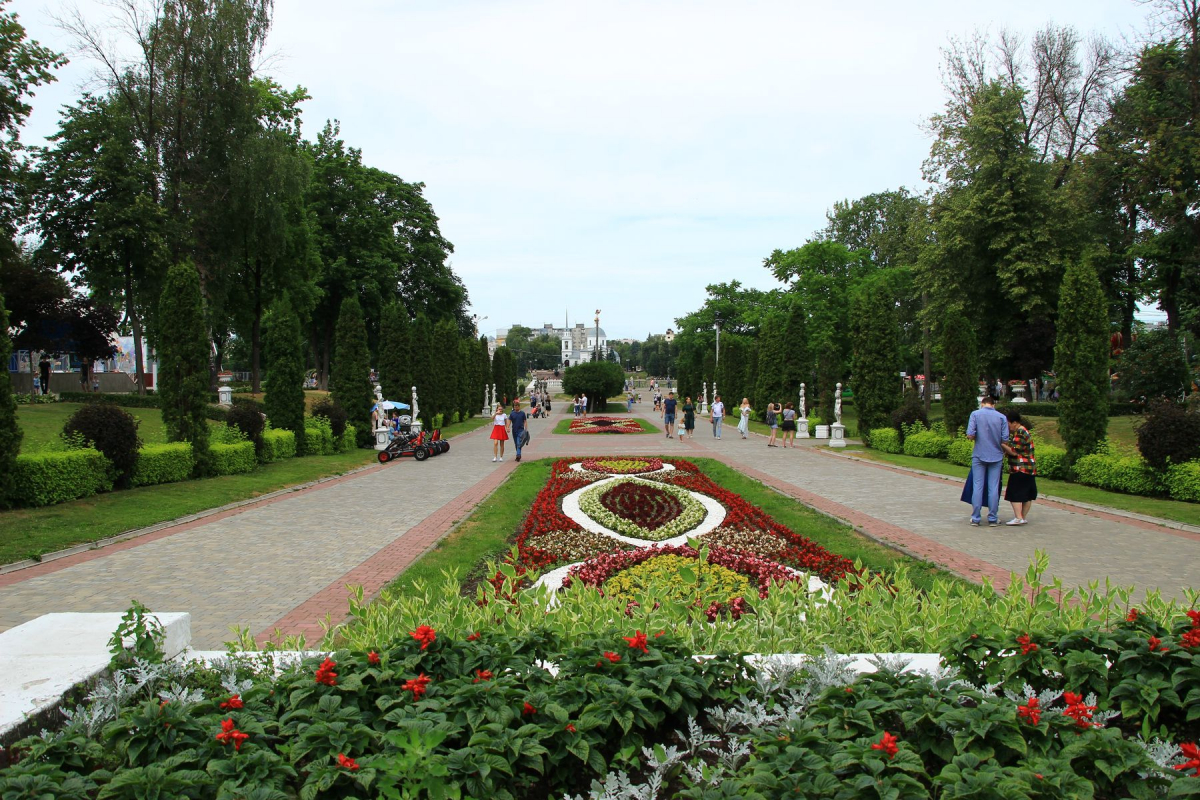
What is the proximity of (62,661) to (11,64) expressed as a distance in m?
25.3

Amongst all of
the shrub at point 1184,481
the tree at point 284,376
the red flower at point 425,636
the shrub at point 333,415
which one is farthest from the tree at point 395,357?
the red flower at point 425,636

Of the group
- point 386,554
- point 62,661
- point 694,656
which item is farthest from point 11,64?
point 694,656

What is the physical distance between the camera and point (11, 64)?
21.0m

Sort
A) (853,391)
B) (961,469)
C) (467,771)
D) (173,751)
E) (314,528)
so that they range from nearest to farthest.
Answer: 1. (467,771)
2. (173,751)
3. (314,528)
4. (961,469)
5. (853,391)

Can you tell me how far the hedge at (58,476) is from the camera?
11.3m

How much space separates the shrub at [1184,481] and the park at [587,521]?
0.43ft

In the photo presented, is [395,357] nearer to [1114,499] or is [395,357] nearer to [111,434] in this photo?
[111,434]

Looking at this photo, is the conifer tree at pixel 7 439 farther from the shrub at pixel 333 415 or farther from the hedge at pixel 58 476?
the shrub at pixel 333 415

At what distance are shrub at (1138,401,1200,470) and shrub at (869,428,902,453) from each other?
30.2ft

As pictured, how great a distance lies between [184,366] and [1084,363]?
18.9 metres

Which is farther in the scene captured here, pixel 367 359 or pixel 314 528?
pixel 367 359

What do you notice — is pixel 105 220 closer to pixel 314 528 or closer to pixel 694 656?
pixel 314 528

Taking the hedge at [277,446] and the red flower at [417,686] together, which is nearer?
the red flower at [417,686]

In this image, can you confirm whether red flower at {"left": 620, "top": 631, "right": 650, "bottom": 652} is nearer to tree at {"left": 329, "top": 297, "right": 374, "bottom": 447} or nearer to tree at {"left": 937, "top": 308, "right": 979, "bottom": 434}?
tree at {"left": 937, "top": 308, "right": 979, "bottom": 434}
